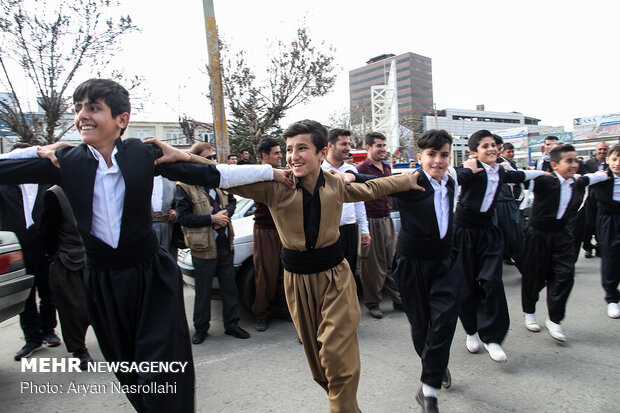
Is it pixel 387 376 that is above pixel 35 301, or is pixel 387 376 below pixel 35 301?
below

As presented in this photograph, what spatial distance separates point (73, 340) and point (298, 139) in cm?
302

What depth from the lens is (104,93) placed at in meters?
2.00

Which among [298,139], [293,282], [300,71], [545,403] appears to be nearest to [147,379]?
[293,282]

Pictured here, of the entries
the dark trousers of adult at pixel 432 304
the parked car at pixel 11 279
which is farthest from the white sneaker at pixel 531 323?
the parked car at pixel 11 279

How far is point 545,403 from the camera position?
2826mm

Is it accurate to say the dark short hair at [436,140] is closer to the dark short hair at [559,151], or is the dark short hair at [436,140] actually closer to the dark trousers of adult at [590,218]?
the dark short hair at [559,151]

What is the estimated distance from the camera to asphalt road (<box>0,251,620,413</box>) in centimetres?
289

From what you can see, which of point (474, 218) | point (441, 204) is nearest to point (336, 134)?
point (474, 218)

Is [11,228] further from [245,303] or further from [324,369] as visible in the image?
[324,369]

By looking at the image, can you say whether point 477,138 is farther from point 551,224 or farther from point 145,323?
point 145,323

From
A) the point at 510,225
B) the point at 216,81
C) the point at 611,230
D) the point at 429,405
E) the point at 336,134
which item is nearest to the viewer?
the point at 429,405

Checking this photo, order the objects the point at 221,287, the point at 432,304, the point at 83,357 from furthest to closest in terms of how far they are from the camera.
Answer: the point at 221,287, the point at 83,357, the point at 432,304

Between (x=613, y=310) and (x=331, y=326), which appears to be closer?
(x=331, y=326)

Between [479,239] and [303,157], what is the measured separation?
2.23 m
